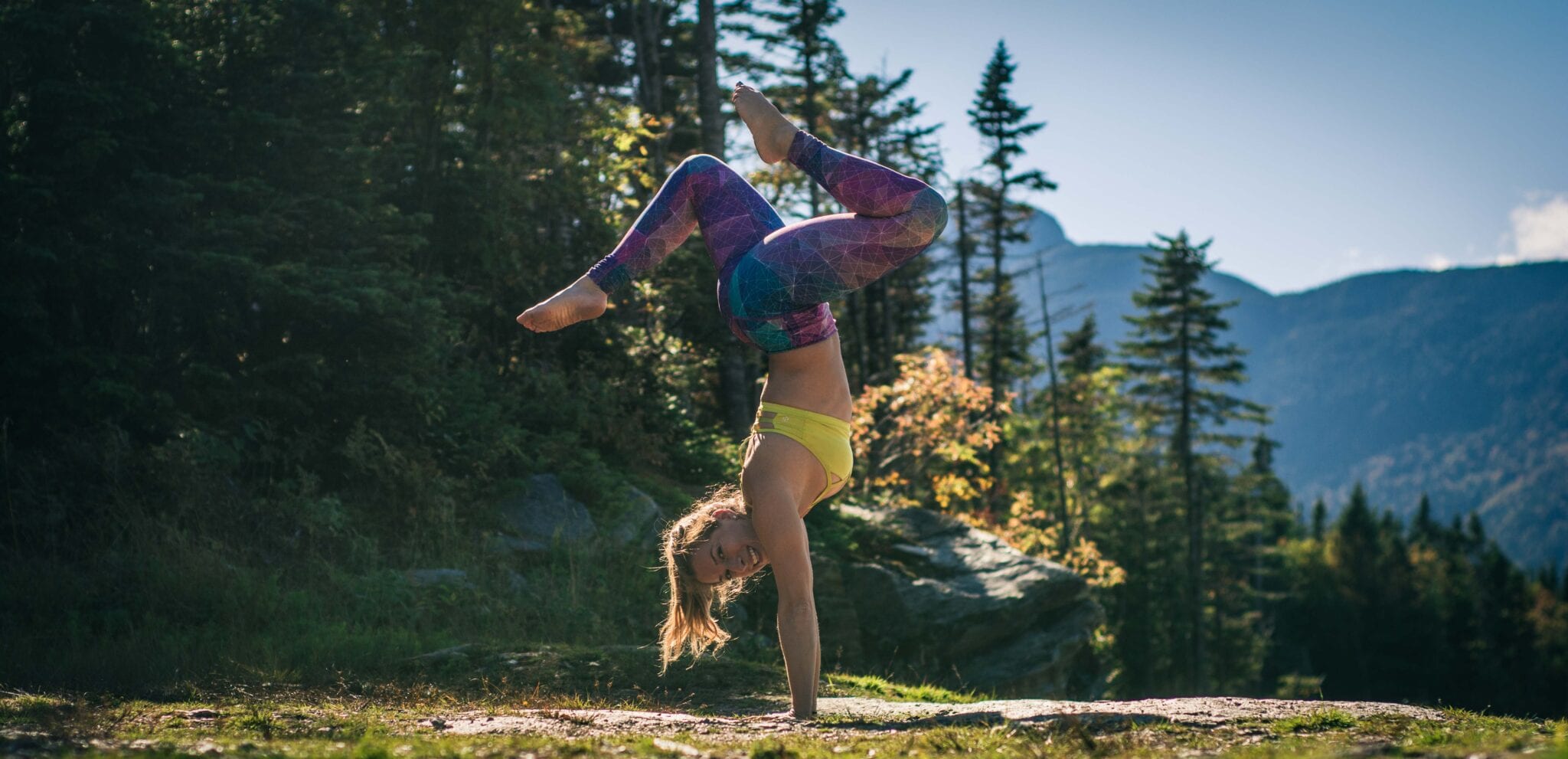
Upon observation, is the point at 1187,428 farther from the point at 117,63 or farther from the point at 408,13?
the point at 117,63

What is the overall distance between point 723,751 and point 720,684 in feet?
11.1

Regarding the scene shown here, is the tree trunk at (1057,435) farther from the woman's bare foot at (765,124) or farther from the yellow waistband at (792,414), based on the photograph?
the woman's bare foot at (765,124)

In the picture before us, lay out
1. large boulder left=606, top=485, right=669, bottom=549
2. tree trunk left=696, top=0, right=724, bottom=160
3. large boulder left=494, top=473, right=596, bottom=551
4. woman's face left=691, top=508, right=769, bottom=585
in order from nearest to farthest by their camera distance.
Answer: woman's face left=691, top=508, right=769, bottom=585, large boulder left=494, top=473, right=596, bottom=551, large boulder left=606, top=485, right=669, bottom=549, tree trunk left=696, top=0, right=724, bottom=160

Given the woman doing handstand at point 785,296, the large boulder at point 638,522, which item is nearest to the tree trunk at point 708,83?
the large boulder at point 638,522

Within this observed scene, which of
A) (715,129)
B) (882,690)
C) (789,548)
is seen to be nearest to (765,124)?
(789,548)

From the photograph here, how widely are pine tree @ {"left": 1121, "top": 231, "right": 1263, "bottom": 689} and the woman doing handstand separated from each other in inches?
1279

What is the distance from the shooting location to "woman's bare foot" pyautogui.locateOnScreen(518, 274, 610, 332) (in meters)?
4.28

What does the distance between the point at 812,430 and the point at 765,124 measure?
125cm

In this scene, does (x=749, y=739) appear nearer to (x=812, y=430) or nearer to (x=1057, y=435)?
(x=812, y=430)

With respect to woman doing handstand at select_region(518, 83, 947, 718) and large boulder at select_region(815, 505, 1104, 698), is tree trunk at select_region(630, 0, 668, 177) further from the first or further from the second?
woman doing handstand at select_region(518, 83, 947, 718)

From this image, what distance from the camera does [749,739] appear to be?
359cm

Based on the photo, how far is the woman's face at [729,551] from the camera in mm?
4578

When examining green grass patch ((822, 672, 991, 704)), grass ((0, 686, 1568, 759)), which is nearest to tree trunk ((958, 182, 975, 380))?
green grass patch ((822, 672, 991, 704))

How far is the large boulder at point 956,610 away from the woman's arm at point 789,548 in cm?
551
